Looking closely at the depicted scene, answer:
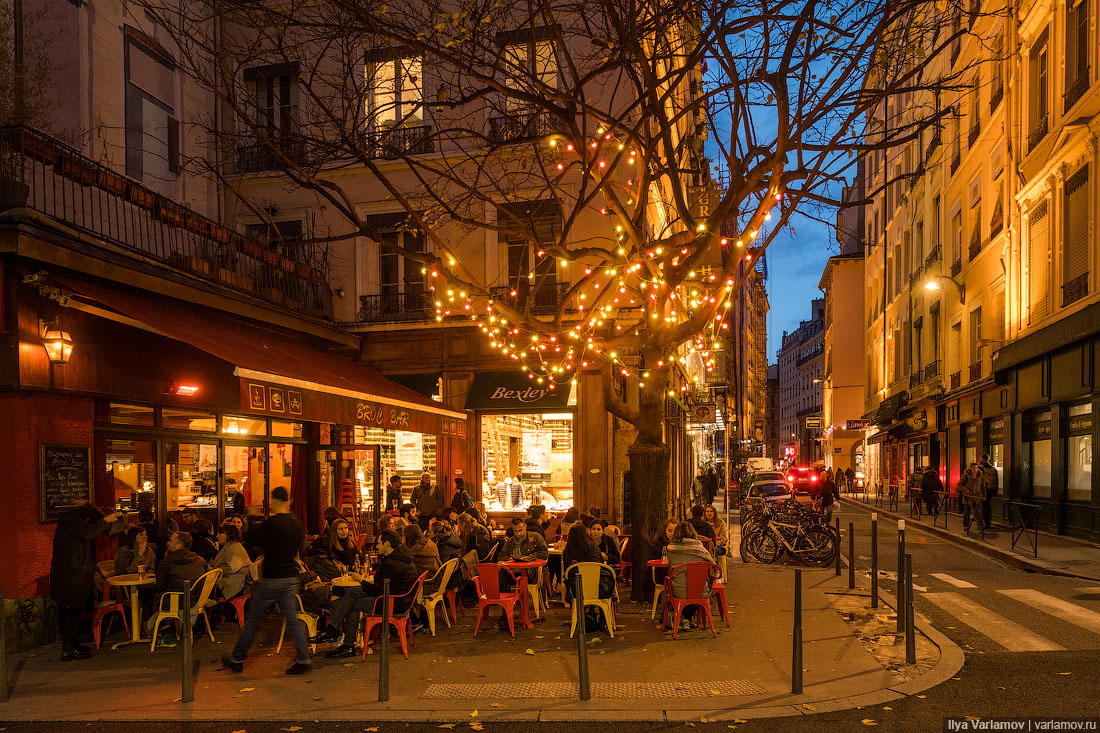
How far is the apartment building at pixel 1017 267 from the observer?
16.8 meters

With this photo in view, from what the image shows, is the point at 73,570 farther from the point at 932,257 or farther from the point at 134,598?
the point at 932,257

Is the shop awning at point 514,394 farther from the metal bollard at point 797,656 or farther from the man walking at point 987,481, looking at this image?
the metal bollard at point 797,656

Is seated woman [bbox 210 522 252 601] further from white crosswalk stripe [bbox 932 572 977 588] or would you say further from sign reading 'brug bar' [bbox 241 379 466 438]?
white crosswalk stripe [bbox 932 572 977 588]

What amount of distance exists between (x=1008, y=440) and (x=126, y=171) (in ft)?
70.2

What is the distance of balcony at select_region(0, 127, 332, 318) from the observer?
9.62 meters

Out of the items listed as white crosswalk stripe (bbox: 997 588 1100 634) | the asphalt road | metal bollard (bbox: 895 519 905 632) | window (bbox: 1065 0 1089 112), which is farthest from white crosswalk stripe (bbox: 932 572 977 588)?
window (bbox: 1065 0 1089 112)

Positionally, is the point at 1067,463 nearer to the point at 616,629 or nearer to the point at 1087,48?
the point at 1087,48

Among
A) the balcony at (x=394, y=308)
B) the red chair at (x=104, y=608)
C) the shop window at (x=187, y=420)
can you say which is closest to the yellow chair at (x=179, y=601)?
the red chair at (x=104, y=608)

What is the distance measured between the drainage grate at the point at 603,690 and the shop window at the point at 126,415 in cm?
623

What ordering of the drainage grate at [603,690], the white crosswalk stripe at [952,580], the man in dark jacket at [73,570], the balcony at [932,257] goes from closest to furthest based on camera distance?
the drainage grate at [603,690]
the man in dark jacket at [73,570]
the white crosswalk stripe at [952,580]
the balcony at [932,257]

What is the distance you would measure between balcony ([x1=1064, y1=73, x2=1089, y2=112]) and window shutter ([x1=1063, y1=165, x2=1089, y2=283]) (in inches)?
61.1

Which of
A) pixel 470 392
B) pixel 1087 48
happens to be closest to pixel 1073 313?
pixel 1087 48

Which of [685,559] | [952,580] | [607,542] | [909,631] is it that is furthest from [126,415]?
[952,580]

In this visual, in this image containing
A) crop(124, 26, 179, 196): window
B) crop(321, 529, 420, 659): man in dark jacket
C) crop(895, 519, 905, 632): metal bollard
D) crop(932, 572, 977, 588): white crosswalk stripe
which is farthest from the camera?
crop(124, 26, 179, 196): window
